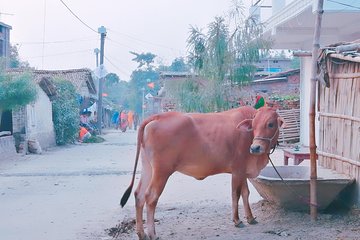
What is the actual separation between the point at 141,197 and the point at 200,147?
0.93 m

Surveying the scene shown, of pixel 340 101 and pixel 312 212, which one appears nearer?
pixel 312 212

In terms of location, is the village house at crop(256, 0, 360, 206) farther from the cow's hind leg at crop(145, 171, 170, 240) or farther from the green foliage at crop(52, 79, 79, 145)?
the green foliage at crop(52, 79, 79, 145)

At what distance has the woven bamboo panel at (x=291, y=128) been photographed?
20656 millimetres

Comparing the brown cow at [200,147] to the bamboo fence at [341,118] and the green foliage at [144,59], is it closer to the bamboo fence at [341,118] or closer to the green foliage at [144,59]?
the bamboo fence at [341,118]

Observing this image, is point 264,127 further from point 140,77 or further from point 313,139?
point 140,77

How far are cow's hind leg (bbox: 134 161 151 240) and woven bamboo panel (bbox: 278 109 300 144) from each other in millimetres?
13871

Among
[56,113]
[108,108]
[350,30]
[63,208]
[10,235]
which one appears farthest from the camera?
[108,108]

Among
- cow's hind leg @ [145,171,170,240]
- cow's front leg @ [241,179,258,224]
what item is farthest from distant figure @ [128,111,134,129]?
cow's hind leg @ [145,171,170,240]

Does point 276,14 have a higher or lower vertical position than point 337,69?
higher

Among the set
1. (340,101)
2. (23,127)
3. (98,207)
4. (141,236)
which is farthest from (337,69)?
(23,127)

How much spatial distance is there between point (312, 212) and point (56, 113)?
2041 cm

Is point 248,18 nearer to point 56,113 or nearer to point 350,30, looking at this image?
point 350,30

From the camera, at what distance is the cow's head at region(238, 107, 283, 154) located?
6.63 m

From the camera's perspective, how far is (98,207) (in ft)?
30.4
